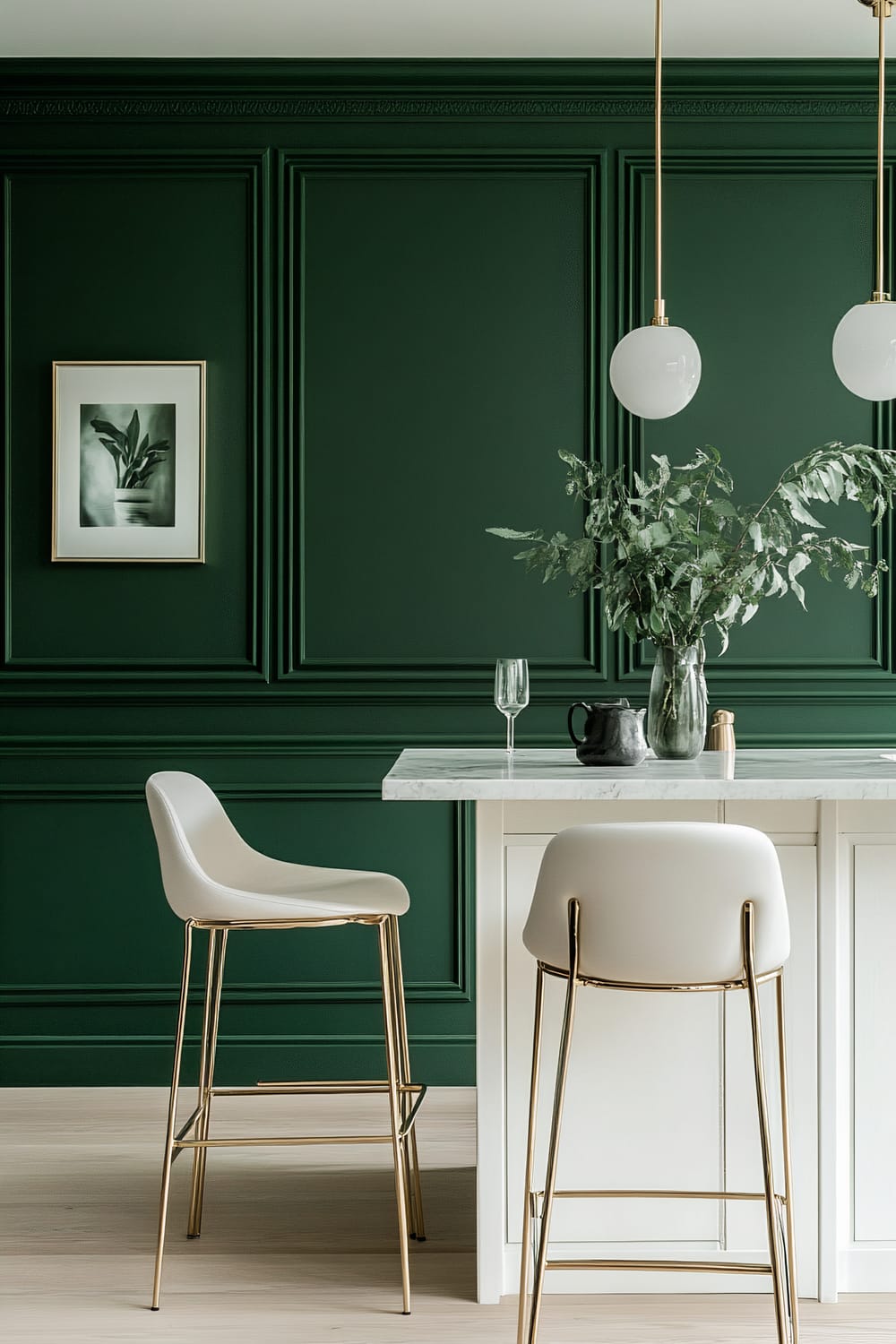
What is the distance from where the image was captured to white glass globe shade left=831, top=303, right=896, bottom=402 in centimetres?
227

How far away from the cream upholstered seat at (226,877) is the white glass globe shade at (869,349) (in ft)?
4.38

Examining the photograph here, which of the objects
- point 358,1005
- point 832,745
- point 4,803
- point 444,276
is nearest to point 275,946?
point 358,1005

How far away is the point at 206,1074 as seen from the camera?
256cm

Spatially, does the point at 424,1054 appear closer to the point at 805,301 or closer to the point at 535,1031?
the point at 535,1031

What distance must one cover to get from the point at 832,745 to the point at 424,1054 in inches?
57.9

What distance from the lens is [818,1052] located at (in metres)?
2.20

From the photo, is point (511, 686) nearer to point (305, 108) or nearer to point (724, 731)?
point (724, 731)

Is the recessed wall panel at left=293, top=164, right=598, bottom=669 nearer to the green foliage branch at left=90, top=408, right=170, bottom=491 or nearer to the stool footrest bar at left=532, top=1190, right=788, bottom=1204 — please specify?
the green foliage branch at left=90, top=408, right=170, bottom=491

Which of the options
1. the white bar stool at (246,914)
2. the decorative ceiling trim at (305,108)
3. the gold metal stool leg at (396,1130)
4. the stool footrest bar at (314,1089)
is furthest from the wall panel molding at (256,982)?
the decorative ceiling trim at (305,108)

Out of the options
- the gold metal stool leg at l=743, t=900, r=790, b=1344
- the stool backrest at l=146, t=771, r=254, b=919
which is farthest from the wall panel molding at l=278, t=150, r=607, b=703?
the gold metal stool leg at l=743, t=900, r=790, b=1344

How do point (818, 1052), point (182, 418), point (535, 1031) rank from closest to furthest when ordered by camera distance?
point (535, 1031) → point (818, 1052) → point (182, 418)

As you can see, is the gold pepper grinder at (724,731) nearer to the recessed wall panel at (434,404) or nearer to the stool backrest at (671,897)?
the stool backrest at (671,897)

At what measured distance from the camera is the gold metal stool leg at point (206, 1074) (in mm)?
2482

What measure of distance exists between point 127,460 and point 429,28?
1.45 metres
